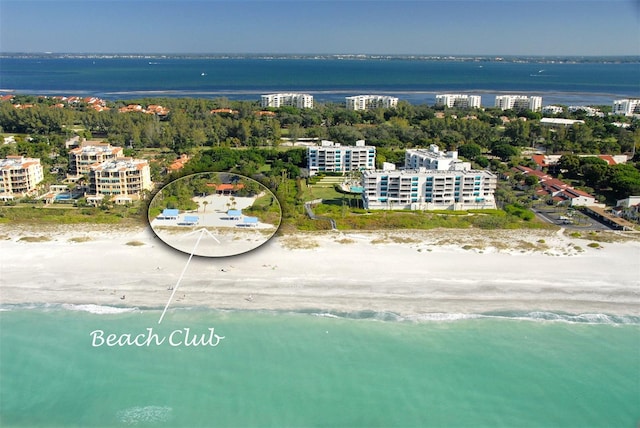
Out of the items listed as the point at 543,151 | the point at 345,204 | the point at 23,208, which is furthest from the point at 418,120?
the point at 23,208

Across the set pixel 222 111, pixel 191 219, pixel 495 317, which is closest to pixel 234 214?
pixel 191 219

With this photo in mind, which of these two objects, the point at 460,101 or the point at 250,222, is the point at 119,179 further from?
the point at 460,101

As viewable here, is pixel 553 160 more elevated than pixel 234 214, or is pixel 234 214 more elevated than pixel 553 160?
pixel 234 214

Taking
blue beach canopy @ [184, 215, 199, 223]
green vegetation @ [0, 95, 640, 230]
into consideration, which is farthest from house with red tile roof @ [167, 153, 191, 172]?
blue beach canopy @ [184, 215, 199, 223]

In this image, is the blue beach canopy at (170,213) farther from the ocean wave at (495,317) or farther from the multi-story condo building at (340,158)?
the multi-story condo building at (340,158)

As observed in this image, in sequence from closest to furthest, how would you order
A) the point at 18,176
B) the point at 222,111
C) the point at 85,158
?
the point at 18,176 < the point at 85,158 < the point at 222,111

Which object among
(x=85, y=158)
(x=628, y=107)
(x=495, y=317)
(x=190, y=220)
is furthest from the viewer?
(x=628, y=107)
